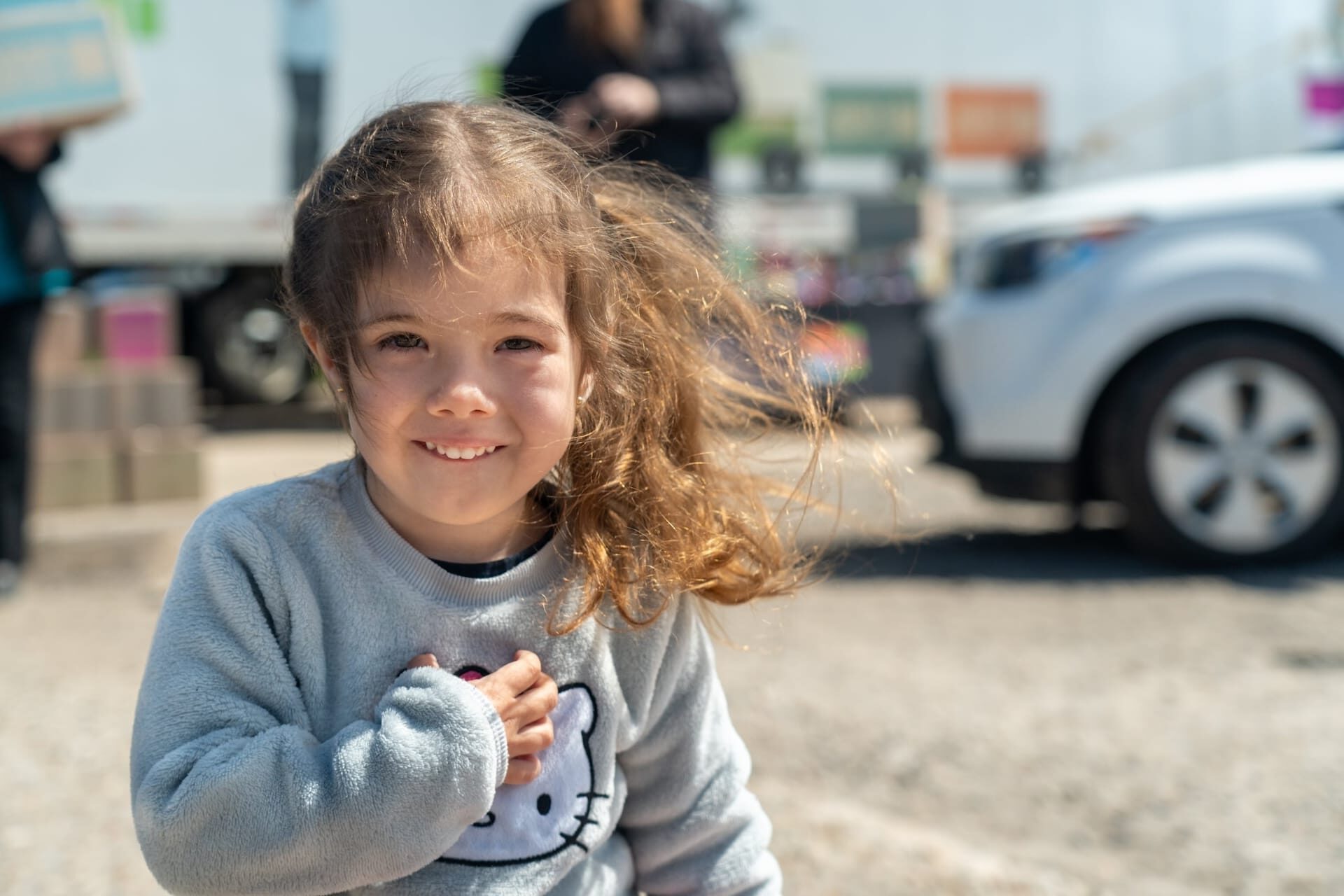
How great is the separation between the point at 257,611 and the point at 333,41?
7.83 metres

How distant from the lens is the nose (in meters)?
1.36

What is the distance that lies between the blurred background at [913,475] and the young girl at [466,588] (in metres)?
0.26

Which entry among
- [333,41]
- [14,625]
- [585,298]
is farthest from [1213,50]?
[585,298]

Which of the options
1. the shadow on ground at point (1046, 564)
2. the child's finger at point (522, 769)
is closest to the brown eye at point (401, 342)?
the child's finger at point (522, 769)

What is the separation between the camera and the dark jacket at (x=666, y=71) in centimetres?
407

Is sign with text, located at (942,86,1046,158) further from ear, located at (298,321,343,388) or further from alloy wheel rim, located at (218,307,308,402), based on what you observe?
ear, located at (298,321,343,388)

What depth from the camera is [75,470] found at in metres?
5.34

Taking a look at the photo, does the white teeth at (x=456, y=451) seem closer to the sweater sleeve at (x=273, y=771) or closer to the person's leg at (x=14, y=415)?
the sweater sleeve at (x=273, y=771)

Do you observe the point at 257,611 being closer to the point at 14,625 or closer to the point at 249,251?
the point at 14,625

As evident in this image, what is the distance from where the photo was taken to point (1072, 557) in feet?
16.2

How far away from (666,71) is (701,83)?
11 cm

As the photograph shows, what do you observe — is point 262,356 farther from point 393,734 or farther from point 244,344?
point 393,734

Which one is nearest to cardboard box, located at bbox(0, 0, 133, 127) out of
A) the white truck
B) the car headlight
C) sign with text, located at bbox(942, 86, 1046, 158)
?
the car headlight

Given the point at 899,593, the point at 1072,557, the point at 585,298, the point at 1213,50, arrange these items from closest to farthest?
the point at 585,298 < the point at 899,593 < the point at 1072,557 < the point at 1213,50
